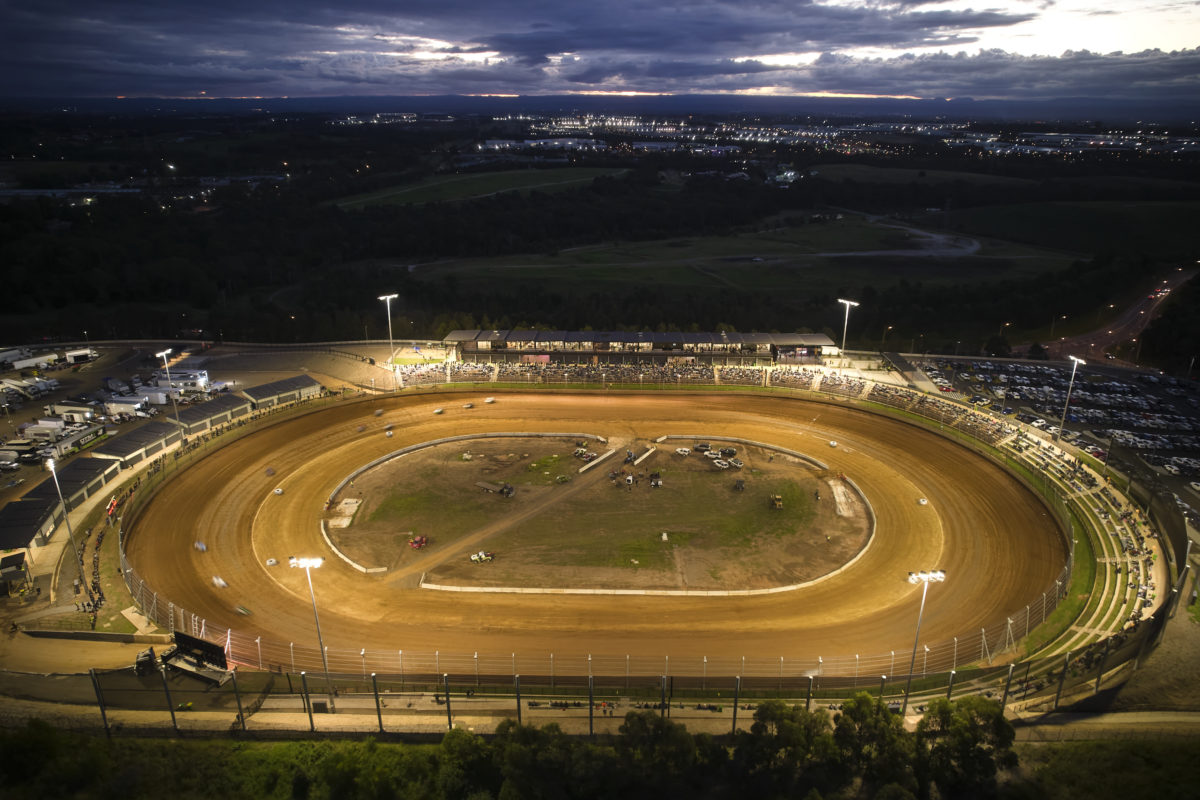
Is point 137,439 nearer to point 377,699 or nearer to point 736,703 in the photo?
point 377,699

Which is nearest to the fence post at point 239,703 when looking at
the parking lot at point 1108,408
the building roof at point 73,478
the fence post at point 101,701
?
the fence post at point 101,701

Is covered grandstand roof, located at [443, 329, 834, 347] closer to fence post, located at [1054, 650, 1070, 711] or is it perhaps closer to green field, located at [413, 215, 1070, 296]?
green field, located at [413, 215, 1070, 296]

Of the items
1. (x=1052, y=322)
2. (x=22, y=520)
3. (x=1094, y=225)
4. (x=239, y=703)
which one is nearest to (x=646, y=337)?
(x=22, y=520)

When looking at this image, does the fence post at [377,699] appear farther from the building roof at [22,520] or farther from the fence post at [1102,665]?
the fence post at [1102,665]

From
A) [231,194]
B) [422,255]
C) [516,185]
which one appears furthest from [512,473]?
[516,185]

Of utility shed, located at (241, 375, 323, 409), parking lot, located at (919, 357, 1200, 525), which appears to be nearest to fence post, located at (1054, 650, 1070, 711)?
parking lot, located at (919, 357, 1200, 525)

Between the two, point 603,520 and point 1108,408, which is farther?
point 1108,408
